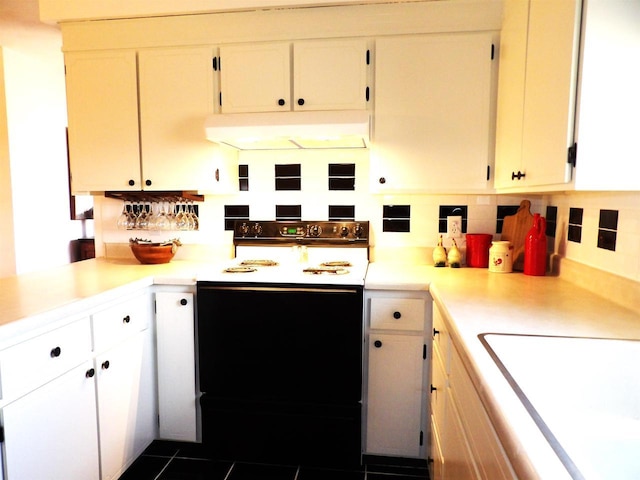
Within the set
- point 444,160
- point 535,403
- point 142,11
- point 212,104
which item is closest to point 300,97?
point 212,104

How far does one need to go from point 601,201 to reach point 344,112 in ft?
3.69

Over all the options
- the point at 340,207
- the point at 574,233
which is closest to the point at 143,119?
the point at 340,207

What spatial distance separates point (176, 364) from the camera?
211cm

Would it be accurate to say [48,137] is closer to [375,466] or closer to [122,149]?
[122,149]

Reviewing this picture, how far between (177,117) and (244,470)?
1768 mm

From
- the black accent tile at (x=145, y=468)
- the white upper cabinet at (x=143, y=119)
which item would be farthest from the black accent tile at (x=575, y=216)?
the black accent tile at (x=145, y=468)

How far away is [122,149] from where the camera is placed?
235 centimetres

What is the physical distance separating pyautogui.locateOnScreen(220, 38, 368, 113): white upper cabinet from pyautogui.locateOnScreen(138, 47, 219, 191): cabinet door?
0.13 m

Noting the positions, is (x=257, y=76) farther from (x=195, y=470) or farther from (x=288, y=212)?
(x=195, y=470)

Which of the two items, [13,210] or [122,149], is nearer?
[122,149]

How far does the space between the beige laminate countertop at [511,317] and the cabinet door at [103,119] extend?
56.8 inches

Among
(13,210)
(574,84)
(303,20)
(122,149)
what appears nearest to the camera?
(574,84)

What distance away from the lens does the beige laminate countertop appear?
73 centimetres

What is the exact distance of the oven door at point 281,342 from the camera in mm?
Answer: 1948
